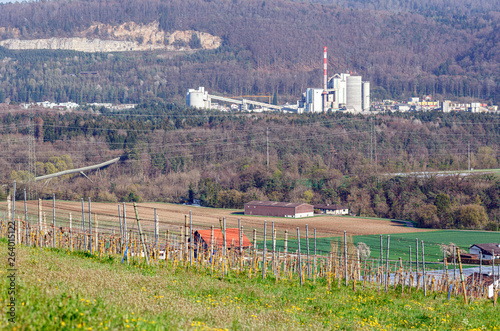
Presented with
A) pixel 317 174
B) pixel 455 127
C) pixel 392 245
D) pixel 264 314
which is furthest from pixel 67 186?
pixel 455 127

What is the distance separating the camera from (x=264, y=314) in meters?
10.1

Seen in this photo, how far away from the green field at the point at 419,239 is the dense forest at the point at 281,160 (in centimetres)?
443

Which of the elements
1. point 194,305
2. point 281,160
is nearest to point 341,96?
point 281,160

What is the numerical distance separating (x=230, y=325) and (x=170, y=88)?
186 m

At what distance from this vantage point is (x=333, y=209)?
60.7 meters

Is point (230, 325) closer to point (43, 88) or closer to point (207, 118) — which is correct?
point (207, 118)

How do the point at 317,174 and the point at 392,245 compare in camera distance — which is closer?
the point at 392,245

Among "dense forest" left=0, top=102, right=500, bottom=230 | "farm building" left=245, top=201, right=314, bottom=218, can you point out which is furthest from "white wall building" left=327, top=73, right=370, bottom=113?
"farm building" left=245, top=201, right=314, bottom=218

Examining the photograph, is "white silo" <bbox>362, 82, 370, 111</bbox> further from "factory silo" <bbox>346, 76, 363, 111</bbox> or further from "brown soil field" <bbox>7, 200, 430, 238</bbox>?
"brown soil field" <bbox>7, 200, 430, 238</bbox>

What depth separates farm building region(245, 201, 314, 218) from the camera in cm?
5531

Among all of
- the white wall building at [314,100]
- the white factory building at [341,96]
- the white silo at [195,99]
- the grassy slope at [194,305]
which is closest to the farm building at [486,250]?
the grassy slope at [194,305]

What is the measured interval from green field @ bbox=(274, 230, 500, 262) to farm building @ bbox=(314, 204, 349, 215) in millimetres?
13227

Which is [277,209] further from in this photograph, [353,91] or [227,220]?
[353,91]

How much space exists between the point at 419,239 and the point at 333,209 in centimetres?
1796
